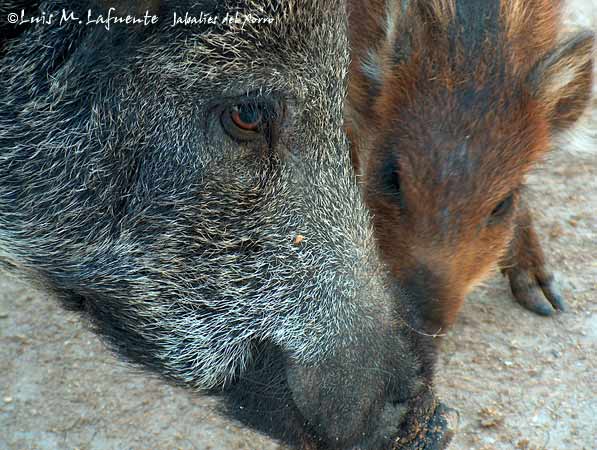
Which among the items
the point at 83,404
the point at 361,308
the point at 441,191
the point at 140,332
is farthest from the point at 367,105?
the point at 83,404

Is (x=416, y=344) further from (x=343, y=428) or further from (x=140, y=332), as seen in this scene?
(x=140, y=332)

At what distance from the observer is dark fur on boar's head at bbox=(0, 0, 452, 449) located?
2.12 metres

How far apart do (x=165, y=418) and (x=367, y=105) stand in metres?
1.37

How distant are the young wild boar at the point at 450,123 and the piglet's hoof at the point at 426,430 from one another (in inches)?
16.9

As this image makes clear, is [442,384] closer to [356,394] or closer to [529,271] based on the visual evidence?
[529,271]

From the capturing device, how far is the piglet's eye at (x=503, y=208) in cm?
299

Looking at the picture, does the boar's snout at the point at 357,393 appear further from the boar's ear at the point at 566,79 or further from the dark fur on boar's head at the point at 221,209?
the boar's ear at the point at 566,79

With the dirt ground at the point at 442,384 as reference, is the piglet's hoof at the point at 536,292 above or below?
above

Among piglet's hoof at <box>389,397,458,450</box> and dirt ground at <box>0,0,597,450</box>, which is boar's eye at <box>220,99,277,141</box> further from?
dirt ground at <box>0,0,597,450</box>

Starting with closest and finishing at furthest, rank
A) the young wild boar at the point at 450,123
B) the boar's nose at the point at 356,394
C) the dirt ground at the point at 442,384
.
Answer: the boar's nose at the point at 356,394, the young wild boar at the point at 450,123, the dirt ground at the point at 442,384

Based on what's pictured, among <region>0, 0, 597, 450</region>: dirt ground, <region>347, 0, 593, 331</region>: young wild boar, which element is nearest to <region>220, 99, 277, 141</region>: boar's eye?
<region>347, 0, 593, 331</region>: young wild boar

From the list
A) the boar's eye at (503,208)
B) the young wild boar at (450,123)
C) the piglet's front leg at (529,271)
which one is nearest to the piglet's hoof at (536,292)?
the piglet's front leg at (529,271)

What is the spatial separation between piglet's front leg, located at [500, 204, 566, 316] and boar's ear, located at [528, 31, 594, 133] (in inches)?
18.3

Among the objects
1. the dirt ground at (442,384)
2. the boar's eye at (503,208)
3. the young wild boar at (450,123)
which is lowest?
the dirt ground at (442,384)
